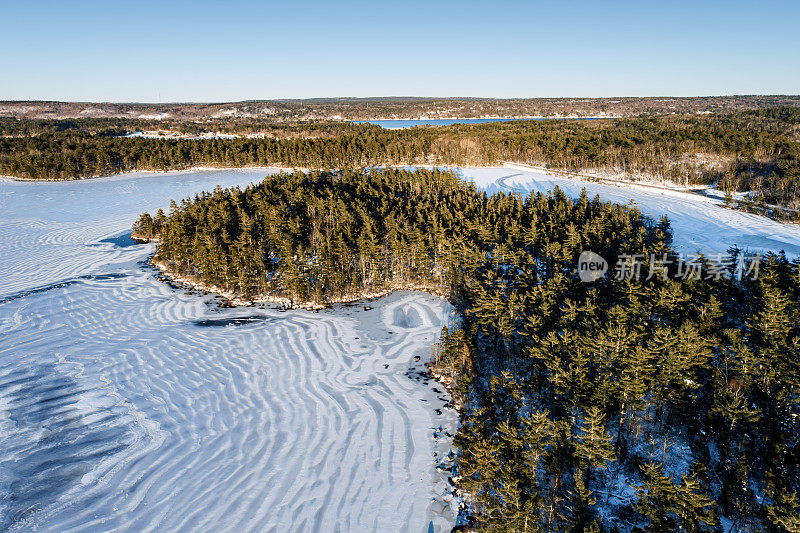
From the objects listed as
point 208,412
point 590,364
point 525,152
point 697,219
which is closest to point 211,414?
point 208,412

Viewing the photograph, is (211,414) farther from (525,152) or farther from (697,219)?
(525,152)

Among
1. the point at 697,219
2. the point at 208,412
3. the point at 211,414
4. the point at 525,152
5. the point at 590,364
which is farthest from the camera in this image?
the point at 525,152

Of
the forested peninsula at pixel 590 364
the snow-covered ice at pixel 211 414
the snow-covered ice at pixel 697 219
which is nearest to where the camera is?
the forested peninsula at pixel 590 364

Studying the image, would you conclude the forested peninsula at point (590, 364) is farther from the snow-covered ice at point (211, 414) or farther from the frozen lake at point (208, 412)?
the frozen lake at point (208, 412)

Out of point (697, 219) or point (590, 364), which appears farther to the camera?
point (697, 219)

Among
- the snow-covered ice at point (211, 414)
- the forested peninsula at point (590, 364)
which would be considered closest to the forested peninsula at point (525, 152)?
the forested peninsula at point (590, 364)
